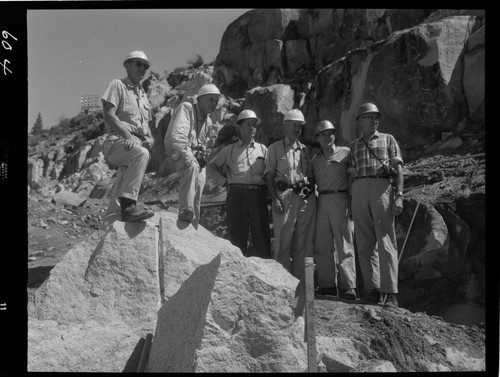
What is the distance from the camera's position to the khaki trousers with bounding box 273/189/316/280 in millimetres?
6461

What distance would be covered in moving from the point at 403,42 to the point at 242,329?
10910 millimetres

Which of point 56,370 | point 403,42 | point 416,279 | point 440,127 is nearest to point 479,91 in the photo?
point 440,127

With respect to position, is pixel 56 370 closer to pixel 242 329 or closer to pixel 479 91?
pixel 242 329

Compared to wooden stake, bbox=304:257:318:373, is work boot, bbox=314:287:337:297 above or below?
below

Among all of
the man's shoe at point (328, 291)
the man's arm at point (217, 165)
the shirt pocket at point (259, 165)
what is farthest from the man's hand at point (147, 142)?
the man's shoe at point (328, 291)

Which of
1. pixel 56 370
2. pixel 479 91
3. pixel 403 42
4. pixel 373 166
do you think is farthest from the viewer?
pixel 403 42

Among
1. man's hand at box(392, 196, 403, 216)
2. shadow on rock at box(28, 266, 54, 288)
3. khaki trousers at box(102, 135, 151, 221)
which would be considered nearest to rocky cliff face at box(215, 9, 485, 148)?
man's hand at box(392, 196, 403, 216)

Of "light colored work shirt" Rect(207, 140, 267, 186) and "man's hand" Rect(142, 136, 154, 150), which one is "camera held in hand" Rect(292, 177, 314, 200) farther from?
"man's hand" Rect(142, 136, 154, 150)

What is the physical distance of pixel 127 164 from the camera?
18.8ft

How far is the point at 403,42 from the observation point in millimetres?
13398

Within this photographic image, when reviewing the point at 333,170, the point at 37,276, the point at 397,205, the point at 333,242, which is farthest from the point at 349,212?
the point at 37,276

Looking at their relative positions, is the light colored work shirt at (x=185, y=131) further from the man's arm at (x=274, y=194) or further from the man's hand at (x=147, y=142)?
the man's arm at (x=274, y=194)

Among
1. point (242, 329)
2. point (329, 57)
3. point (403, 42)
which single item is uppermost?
point (329, 57)

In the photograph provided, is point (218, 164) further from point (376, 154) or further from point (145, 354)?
point (145, 354)
